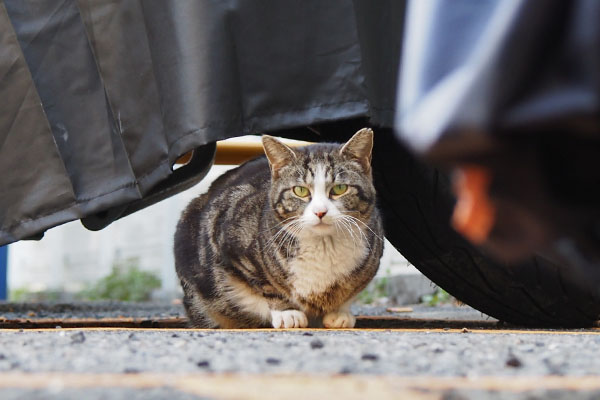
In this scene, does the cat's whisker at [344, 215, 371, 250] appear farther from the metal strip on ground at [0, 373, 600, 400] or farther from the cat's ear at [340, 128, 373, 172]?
the metal strip on ground at [0, 373, 600, 400]

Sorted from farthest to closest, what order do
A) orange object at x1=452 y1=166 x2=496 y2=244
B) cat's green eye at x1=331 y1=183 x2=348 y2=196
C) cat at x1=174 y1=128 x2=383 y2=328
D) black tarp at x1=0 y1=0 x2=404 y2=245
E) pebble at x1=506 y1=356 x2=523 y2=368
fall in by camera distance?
cat's green eye at x1=331 y1=183 x2=348 y2=196, cat at x1=174 y1=128 x2=383 y2=328, black tarp at x1=0 y1=0 x2=404 y2=245, pebble at x1=506 y1=356 x2=523 y2=368, orange object at x1=452 y1=166 x2=496 y2=244

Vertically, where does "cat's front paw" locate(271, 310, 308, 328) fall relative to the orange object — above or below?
below

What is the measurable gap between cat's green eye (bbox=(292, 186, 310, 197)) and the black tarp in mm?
645

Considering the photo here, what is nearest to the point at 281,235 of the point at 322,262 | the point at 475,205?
the point at 322,262

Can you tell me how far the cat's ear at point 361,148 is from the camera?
8.04 ft

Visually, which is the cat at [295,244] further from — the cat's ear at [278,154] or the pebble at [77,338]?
the pebble at [77,338]

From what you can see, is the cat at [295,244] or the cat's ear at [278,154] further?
the cat's ear at [278,154]

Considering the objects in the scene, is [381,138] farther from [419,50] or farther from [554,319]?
[419,50]

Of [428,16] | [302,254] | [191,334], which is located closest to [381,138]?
[302,254]

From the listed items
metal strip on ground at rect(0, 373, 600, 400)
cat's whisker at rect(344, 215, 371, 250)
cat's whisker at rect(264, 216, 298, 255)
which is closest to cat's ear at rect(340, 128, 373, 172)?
cat's whisker at rect(344, 215, 371, 250)

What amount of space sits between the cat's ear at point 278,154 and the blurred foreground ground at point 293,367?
1.07 meters

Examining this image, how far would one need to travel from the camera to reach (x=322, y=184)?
2637 millimetres

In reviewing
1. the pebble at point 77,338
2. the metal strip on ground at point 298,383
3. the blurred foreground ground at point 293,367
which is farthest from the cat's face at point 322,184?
the metal strip on ground at point 298,383

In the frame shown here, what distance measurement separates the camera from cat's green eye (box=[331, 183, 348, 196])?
8.68 feet
